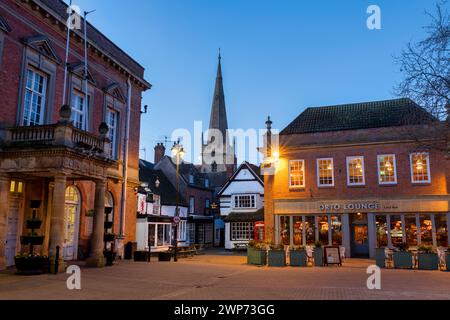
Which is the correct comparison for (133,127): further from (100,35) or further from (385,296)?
(385,296)

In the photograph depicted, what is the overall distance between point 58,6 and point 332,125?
18.3 m

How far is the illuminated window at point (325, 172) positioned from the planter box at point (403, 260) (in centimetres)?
804

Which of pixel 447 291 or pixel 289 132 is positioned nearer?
pixel 447 291

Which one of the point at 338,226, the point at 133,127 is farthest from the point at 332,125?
the point at 133,127

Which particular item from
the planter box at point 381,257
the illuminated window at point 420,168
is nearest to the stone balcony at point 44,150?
the planter box at point 381,257

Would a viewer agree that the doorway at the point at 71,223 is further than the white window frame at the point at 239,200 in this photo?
No

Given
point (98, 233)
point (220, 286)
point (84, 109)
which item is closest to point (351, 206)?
point (220, 286)

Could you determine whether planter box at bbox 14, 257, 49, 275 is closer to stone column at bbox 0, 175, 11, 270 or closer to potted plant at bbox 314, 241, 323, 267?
stone column at bbox 0, 175, 11, 270

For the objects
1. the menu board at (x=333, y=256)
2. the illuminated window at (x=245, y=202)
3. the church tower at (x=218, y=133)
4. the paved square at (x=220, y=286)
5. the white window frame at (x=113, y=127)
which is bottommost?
the paved square at (x=220, y=286)

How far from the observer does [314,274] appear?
631 inches

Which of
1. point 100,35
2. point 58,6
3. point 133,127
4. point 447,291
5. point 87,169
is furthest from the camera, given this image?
point 133,127

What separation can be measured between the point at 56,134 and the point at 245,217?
24805mm

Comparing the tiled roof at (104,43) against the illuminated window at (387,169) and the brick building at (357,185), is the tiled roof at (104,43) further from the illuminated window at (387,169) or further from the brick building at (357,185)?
the illuminated window at (387,169)

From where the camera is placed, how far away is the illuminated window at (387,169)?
24.8m
